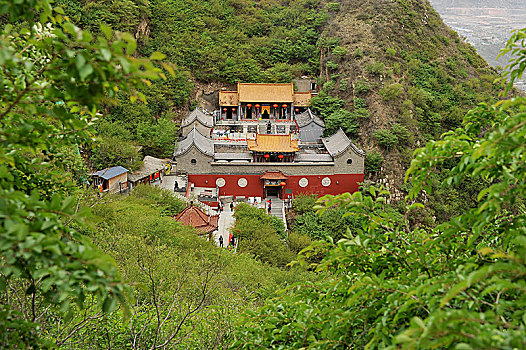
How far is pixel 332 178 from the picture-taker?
1011 inches

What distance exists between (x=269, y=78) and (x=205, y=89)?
17.9ft

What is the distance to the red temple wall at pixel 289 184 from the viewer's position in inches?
992

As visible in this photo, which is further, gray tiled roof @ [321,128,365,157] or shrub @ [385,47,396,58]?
shrub @ [385,47,396,58]

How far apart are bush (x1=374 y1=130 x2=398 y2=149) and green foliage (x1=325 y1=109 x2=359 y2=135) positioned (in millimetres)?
1948

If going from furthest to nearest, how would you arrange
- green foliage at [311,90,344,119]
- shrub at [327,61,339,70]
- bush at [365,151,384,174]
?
shrub at [327,61,339,70] → green foliage at [311,90,344,119] → bush at [365,151,384,174]

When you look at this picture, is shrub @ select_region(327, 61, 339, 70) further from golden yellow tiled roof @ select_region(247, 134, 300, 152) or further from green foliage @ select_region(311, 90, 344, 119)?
golden yellow tiled roof @ select_region(247, 134, 300, 152)

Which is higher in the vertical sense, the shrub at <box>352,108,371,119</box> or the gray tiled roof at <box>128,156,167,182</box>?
the shrub at <box>352,108,371,119</box>

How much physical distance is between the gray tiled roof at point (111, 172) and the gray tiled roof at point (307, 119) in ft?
44.5

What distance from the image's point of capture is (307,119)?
31.3 m

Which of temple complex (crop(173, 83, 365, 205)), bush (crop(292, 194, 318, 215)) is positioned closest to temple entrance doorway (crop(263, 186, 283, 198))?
temple complex (crop(173, 83, 365, 205))

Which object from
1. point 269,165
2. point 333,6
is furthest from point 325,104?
point 333,6

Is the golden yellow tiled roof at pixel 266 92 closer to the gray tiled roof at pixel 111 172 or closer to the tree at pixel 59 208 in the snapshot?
the gray tiled roof at pixel 111 172

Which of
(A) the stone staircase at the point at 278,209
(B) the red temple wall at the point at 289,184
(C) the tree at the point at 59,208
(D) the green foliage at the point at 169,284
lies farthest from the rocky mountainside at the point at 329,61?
(C) the tree at the point at 59,208

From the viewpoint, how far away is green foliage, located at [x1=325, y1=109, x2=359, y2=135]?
94.0 ft
